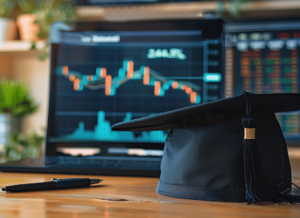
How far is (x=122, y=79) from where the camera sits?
2.75ft

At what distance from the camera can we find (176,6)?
1189mm

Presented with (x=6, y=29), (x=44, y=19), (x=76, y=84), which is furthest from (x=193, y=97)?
(x=6, y=29)

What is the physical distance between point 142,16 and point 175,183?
3.24 feet

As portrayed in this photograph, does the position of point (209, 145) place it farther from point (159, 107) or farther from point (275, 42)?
point (275, 42)

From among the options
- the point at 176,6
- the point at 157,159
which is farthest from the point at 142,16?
the point at 157,159

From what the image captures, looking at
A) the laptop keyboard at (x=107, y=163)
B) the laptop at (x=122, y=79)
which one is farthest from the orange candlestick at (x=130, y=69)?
the laptop keyboard at (x=107, y=163)

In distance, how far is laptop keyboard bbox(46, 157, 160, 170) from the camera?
26.8 inches

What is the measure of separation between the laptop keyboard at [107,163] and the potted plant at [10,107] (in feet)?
2.11

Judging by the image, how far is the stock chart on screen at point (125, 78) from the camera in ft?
2.68

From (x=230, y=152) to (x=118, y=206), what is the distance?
6.6 inches

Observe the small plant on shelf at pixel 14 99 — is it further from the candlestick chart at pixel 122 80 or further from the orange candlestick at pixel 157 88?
the orange candlestick at pixel 157 88

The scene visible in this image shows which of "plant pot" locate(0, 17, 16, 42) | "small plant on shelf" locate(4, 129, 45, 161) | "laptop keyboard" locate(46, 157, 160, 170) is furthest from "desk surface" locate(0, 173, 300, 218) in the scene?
"plant pot" locate(0, 17, 16, 42)

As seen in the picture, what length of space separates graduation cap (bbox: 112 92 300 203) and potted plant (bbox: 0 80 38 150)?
107 cm

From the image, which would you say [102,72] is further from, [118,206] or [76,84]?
[118,206]
